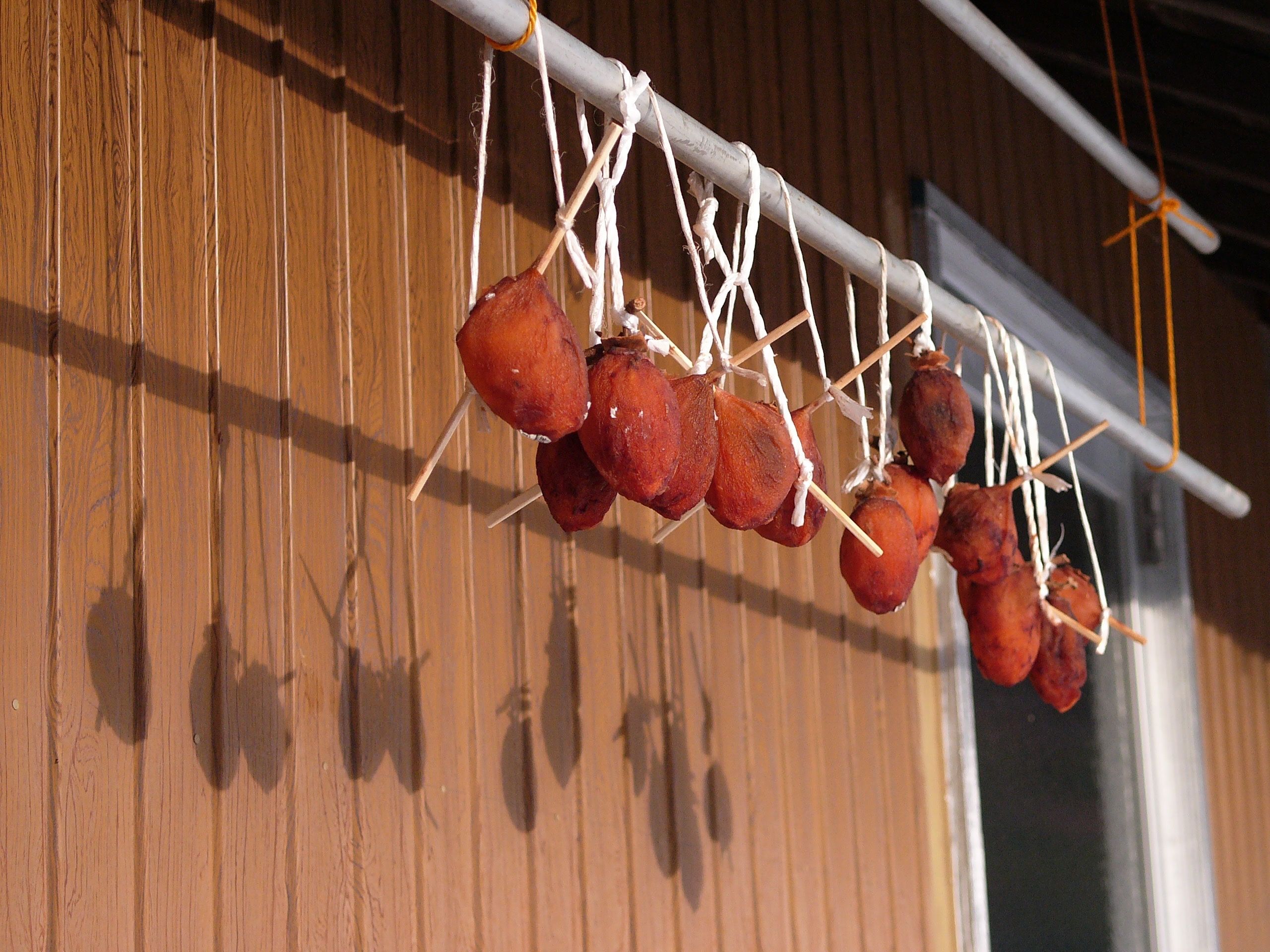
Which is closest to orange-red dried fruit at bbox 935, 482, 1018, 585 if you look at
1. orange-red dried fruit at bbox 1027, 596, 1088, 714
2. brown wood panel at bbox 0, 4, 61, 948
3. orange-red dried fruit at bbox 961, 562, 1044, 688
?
orange-red dried fruit at bbox 961, 562, 1044, 688

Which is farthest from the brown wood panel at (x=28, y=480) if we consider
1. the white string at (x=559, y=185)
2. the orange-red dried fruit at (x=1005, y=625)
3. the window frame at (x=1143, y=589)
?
the window frame at (x=1143, y=589)

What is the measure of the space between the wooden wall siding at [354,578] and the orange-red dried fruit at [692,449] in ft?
1.75

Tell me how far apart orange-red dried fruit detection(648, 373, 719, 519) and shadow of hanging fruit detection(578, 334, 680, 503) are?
2 centimetres

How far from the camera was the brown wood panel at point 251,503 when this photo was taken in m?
1.34

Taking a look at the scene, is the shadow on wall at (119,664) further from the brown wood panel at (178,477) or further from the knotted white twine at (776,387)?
the knotted white twine at (776,387)

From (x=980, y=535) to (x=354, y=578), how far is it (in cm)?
67

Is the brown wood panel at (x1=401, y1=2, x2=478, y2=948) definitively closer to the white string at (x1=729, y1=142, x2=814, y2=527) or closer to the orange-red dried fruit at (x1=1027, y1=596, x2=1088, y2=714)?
the white string at (x1=729, y1=142, x2=814, y2=527)

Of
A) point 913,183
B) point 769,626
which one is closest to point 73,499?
point 769,626

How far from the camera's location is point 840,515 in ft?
3.69

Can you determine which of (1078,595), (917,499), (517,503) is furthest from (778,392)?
(1078,595)

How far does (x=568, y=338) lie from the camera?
990 mm

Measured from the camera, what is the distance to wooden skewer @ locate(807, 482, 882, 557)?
3.71ft

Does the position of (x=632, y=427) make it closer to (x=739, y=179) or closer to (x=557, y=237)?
(x=557, y=237)

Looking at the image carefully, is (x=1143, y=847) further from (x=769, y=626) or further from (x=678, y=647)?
(x=678, y=647)
